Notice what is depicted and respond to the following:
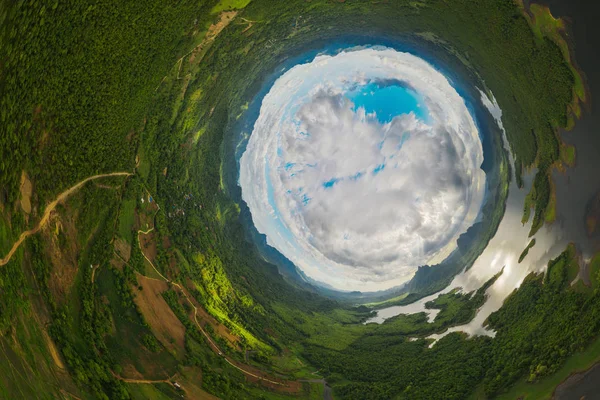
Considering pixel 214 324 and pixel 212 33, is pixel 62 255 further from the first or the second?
pixel 212 33

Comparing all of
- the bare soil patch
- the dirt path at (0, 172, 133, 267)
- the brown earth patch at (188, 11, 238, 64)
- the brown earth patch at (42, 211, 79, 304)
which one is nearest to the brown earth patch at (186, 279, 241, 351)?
the bare soil patch

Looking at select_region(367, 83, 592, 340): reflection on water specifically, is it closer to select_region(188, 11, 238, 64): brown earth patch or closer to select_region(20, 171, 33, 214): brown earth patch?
select_region(188, 11, 238, 64): brown earth patch

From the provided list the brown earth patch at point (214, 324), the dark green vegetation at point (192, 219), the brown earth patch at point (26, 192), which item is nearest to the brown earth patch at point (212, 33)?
the dark green vegetation at point (192, 219)

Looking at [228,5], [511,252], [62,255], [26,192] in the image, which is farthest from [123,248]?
[511,252]

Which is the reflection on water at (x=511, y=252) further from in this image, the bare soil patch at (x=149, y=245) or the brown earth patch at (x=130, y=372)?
the bare soil patch at (x=149, y=245)

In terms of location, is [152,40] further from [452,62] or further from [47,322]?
[452,62]

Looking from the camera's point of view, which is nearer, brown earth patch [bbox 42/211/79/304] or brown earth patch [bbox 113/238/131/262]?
brown earth patch [bbox 42/211/79/304]

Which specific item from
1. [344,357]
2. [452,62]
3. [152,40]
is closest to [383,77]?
[452,62]

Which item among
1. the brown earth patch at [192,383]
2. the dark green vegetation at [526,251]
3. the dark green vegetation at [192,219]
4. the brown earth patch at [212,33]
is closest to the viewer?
the dark green vegetation at [192,219]
